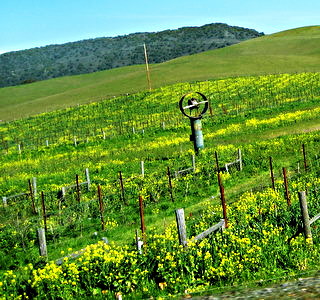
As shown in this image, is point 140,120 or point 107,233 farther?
point 140,120

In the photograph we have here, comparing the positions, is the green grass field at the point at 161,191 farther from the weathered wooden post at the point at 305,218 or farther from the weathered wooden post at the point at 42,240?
the weathered wooden post at the point at 42,240

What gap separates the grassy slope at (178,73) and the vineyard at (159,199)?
87.4ft

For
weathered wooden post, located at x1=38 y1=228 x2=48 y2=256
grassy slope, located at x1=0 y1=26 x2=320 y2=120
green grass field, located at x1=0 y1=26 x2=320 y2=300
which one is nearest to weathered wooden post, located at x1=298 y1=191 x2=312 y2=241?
green grass field, located at x1=0 y1=26 x2=320 y2=300

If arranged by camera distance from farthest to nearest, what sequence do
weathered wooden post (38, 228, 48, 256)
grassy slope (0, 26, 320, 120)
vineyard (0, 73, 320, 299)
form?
1. grassy slope (0, 26, 320, 120)
2. weathered wooden post (38, 228, 48, 256)
3. vineyard (0, 73, 320, 299)

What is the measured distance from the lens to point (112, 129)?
6188 centimetres

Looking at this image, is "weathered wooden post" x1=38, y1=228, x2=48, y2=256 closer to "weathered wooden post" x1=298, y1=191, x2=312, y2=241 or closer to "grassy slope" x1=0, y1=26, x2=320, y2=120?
"weathered wooden post" x1=298, y1=191, x2=312, y2=241

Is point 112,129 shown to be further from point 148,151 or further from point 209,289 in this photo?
point 209,289

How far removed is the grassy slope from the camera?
96.4 meters

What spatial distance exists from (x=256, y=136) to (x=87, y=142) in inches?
665

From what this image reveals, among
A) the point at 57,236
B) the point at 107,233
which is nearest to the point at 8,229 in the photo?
the point at 57,236

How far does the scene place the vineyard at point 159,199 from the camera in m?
13.1

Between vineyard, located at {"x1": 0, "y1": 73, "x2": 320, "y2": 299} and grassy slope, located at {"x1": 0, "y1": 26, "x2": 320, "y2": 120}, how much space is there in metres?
26.6

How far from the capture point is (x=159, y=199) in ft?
85.3

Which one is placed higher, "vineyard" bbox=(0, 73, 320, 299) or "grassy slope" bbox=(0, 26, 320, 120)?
"grassy slope" bbox=(0, 26, 320, 120)
